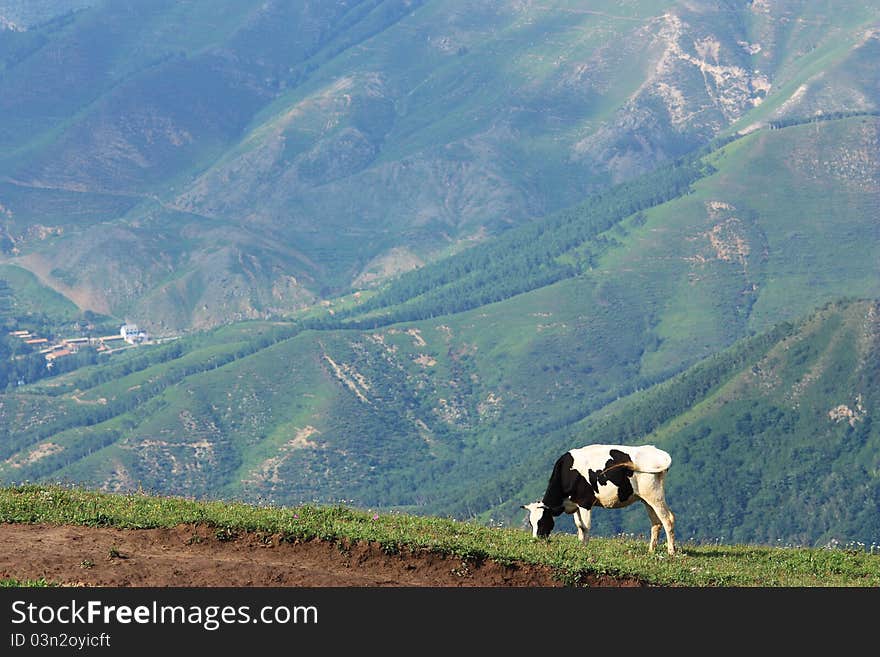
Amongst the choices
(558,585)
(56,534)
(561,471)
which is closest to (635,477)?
(561,471)

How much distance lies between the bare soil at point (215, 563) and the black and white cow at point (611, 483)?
18.9 ft

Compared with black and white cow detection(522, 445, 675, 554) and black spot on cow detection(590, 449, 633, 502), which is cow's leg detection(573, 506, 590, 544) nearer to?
black and white cow detection(522, 445, 675, 554)

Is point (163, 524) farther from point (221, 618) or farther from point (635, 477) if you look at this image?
point (635, 477)

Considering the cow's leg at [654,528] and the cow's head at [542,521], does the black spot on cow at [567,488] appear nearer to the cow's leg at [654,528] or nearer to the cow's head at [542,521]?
the cow's head at [542,521]

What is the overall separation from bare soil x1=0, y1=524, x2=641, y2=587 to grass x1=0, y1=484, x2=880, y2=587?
15.8 inches

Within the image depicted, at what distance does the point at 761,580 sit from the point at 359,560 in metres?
11.6

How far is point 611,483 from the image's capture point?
50.3 m

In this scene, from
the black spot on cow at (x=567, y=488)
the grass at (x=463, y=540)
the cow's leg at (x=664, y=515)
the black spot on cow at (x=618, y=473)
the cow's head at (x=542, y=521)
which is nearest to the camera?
the grass at (x=463, y=540)

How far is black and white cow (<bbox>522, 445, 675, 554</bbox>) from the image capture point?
50125 millimetres

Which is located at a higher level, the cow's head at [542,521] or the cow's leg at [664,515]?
the cow's head at [542,521]

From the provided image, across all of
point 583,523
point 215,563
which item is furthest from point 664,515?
point 215,563

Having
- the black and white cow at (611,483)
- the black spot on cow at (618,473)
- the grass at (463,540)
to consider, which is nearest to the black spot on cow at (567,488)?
the black and white cow at (611,483)

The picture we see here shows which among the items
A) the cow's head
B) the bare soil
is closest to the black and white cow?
the cow's head

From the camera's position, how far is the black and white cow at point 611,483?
50125mm
